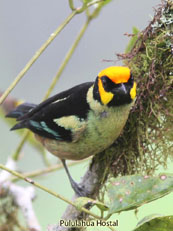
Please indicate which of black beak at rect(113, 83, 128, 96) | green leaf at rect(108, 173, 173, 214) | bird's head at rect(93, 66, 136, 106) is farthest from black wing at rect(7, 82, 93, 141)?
green leaf at rect(108, 173, 173, 214)

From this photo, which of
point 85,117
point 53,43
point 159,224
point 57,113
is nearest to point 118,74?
point 85,117

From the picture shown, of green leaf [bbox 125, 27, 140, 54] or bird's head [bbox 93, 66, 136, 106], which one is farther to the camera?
green leaf [bbox 125, 27, 140, 54]

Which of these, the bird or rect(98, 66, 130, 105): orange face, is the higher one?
rect(98, 66, 130, 105): orange face

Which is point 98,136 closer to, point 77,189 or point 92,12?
point 77,189

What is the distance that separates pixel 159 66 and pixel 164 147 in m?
0.37

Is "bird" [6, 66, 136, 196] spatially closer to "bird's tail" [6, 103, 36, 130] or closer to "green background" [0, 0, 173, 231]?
"bird's tail" [6, 103, 36, 130]

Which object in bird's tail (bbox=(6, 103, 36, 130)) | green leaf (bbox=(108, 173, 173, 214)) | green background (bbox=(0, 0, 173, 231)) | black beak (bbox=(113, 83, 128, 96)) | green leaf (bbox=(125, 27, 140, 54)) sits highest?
green leaf (bbox=(125, 27, 140, 54))

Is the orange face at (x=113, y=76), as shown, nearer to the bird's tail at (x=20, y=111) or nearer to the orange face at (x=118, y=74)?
the orange face at (x=118, y=74)

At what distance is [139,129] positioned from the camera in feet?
7.09

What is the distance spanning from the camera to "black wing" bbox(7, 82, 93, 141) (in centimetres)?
240

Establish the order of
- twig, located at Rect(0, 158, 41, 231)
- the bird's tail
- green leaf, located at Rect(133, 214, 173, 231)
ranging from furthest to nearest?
the bird's tail < twig, located at Rect(0, 158, 41, 231) < green leaf, located at Rect(133, 214, 173, 231)

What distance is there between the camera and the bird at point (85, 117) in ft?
7.06

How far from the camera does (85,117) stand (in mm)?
2365

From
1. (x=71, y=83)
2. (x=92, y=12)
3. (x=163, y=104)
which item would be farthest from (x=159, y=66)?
(x=71, y=83)
